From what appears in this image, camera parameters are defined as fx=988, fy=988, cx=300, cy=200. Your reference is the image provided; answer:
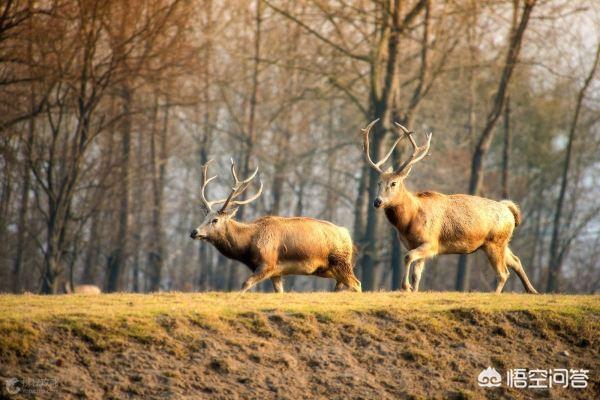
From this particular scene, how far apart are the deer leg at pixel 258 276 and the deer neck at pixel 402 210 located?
2.39 meters

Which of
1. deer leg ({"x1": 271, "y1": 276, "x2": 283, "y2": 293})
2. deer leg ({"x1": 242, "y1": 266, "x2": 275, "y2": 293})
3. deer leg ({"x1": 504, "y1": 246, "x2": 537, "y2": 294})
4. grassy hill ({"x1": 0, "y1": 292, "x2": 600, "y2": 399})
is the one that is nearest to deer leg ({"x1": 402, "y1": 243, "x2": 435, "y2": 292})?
grassy hill ({"x1": 0, "y1": 292, "x2": 600, "y2": 399})

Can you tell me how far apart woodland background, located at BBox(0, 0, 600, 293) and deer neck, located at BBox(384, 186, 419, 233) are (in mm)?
3269

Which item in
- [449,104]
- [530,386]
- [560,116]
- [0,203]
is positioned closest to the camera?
[530,386]

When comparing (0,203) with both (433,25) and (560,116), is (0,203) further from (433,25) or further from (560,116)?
(560,116)

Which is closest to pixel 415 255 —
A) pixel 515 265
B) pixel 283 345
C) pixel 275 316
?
pixel 515 265

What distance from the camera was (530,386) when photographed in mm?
13883

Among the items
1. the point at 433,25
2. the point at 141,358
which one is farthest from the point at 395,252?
the point at 141,358

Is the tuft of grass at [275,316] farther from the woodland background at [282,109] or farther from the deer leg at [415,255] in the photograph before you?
the woodland background at [282,109]

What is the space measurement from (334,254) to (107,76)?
37.5 feet

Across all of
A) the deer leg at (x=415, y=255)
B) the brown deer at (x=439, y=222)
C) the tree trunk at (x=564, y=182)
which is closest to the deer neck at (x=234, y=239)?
the brown deer at (x=439, y=222)

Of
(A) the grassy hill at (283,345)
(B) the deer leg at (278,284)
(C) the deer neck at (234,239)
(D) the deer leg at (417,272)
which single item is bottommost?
(A) the grassy hill at (283,345)

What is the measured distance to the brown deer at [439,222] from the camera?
703 inches

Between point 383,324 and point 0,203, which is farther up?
→ point 0,203

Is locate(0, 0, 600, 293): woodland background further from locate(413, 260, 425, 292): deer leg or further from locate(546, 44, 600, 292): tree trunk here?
locate(413, 260, 425, 292): deer leg
